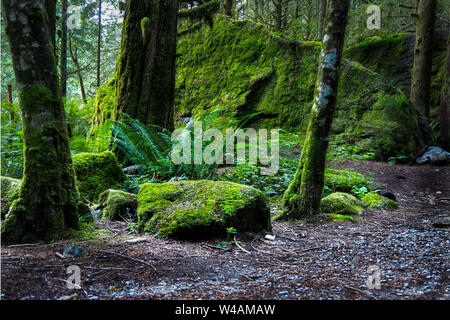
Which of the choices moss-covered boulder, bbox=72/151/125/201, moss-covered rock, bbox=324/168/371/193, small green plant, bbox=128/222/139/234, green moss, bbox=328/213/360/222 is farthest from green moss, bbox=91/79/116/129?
green moss, bbox=328/213/360/222

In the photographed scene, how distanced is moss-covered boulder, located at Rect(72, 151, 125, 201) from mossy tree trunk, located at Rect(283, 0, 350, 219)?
2.50 metres

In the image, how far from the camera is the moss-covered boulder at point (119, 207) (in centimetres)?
320

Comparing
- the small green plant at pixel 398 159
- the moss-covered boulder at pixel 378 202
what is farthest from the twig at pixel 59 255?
the small green plant at pixel 398 159

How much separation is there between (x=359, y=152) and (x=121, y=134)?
5703 mm

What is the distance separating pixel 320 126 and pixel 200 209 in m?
1.79

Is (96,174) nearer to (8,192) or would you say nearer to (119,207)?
(119,207)

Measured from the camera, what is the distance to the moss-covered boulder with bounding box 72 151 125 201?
3.99 metres

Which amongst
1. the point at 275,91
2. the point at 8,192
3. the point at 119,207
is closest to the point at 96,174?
the point at 119,207

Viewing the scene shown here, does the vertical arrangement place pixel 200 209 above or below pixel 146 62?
below

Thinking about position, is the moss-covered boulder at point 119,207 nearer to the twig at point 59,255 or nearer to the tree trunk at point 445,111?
the twig at point 59,255

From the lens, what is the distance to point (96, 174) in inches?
165

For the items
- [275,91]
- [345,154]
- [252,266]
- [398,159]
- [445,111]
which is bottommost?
[252,266]

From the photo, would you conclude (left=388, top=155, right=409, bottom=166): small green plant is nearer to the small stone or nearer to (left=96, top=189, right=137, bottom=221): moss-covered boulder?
(left=96, top=189, right=137, bottom=221): moss-covered boulder
